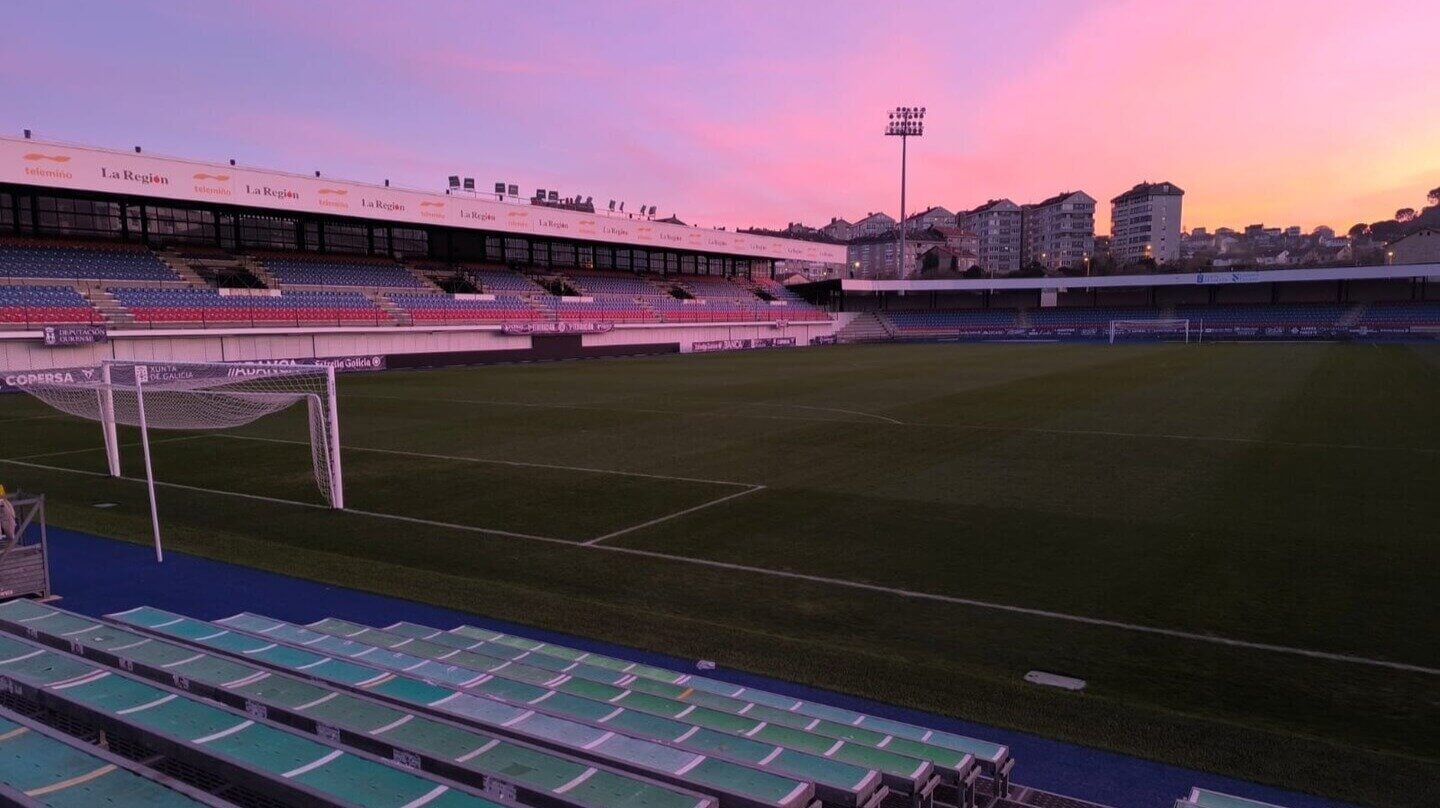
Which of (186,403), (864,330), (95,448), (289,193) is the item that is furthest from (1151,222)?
(95,448)

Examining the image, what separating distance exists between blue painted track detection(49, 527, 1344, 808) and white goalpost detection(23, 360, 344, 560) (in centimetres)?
78

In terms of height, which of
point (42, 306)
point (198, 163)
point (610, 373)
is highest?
point (198, 163)

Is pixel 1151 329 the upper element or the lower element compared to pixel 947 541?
lower

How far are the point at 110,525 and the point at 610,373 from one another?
27.8 m

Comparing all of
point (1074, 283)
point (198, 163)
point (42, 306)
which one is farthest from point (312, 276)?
point (1074, 283)

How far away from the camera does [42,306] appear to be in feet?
100

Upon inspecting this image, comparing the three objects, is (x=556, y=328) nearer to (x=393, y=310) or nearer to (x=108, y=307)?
(x=393, y=310)

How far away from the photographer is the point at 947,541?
1012 cm

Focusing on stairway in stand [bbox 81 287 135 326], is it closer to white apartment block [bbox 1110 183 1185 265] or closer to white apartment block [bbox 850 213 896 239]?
white apartment block [bbox 1110 183 1185 265]

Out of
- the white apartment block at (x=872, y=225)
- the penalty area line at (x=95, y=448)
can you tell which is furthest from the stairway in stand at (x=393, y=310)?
the white apartment block at (x=872, y=225)

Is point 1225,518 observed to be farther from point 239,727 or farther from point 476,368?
point 476,368

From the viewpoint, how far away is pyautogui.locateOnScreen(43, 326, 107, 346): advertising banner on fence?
1180 inches

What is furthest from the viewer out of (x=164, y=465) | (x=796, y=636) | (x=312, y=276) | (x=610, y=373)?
(x=312, y=276)

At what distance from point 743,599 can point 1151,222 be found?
5960 inches
